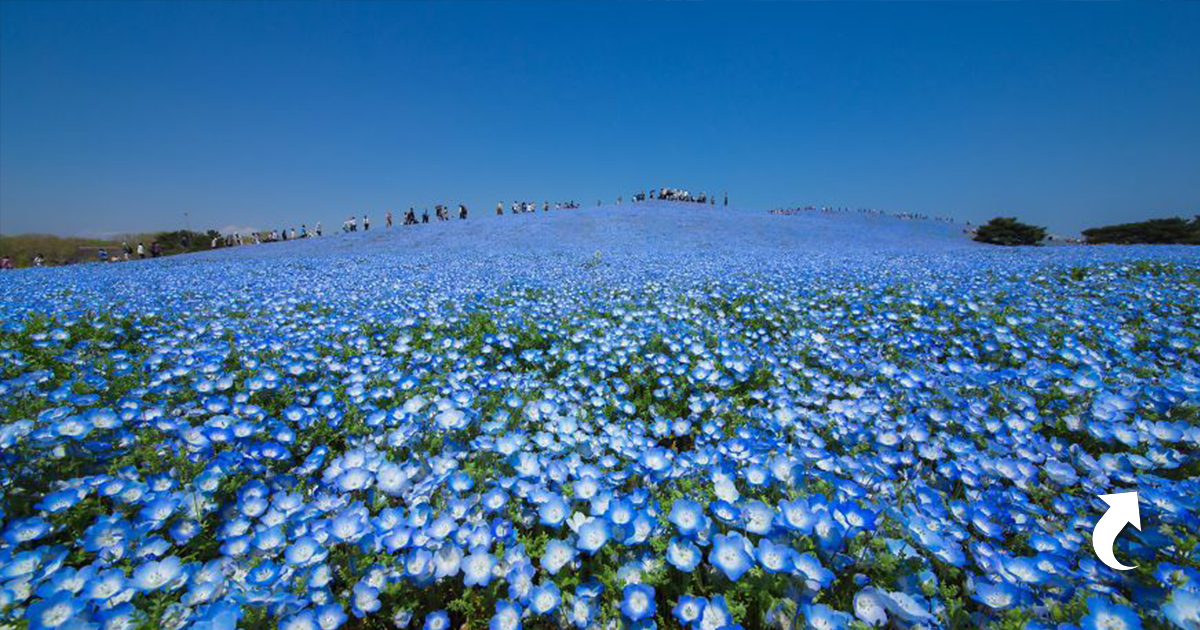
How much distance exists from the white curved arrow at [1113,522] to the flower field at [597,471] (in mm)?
60

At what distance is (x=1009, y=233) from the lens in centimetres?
2670

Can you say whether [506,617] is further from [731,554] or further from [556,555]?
[731,554]

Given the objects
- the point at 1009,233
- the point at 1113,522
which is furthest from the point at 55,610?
the point at 1009,233

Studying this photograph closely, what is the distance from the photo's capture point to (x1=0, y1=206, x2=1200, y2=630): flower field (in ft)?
5.77

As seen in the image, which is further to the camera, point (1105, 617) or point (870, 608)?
point (870, 608)

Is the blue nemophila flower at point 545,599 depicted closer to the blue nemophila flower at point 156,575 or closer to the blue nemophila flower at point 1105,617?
the blue nemophila flower at point 156,575

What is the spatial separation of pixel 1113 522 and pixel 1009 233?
32.9 m

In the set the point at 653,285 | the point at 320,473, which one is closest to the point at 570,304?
the point at 653,285

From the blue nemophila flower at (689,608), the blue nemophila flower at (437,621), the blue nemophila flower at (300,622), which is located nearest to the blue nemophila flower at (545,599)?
the blue nemophila flower at (437,621)

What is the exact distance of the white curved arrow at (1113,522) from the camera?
6.45ft

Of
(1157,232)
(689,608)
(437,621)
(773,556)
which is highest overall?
(1157,232)

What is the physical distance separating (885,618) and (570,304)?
6.04 metres

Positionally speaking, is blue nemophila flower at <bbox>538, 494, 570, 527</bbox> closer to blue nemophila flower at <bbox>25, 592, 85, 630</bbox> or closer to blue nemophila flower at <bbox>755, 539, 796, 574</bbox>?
blue nemophila flower at <bbox>755, 539, 796, 574</bbox>

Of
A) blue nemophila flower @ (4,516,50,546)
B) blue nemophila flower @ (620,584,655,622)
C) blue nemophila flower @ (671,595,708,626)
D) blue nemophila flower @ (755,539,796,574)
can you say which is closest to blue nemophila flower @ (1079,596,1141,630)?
blue nemophila flower @ (755,539,796,574)
